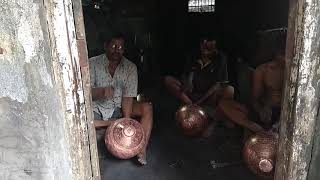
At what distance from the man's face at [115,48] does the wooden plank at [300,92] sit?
1.97m

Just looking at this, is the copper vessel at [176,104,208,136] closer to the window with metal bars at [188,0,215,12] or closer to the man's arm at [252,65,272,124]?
the man's arm at [252,65,272,124]

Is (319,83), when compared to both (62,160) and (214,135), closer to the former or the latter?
(62,160)

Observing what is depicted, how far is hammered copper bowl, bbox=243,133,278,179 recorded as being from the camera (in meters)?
2.47

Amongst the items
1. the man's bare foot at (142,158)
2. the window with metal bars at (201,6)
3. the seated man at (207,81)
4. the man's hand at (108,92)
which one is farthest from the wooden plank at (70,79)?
the window with metal bars at (201,6)

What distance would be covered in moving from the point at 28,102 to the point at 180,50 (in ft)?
19.8

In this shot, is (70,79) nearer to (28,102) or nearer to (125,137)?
(28,102)

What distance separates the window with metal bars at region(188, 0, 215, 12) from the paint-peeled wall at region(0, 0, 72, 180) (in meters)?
6.29

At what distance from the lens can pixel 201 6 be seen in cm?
772

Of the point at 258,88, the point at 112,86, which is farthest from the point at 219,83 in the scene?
the point at 112,86

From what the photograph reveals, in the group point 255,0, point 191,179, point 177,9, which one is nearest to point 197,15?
→ point 177,9

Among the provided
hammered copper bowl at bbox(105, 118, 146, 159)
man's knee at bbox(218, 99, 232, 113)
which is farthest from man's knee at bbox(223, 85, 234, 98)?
hammered copper bowl at bbox(105, 118, 146, 159)

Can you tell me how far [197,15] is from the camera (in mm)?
7633

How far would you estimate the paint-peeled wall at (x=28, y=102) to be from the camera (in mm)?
1717

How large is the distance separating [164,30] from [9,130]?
19.5ft
